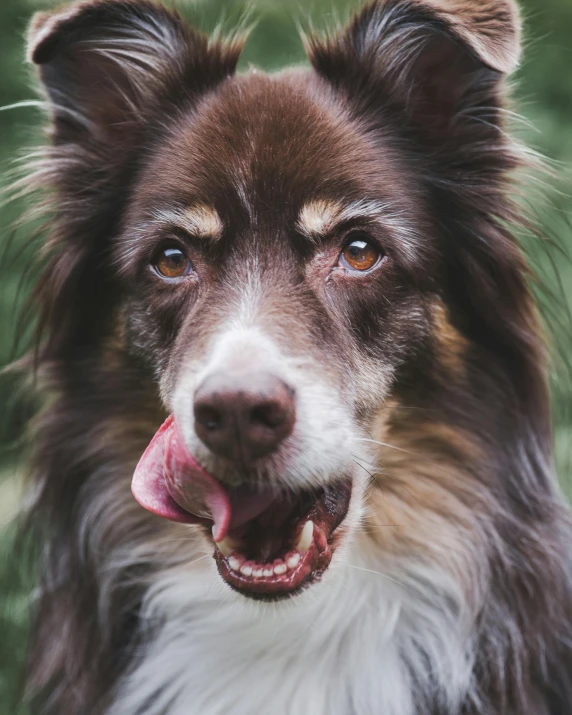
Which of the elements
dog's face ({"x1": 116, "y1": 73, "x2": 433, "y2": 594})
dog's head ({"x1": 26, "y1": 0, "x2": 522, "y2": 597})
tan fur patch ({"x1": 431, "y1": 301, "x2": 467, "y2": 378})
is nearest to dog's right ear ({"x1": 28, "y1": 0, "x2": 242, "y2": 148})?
dog's head ({"x1": 26, "y1": 0, "x2": 522, "y2": 597})

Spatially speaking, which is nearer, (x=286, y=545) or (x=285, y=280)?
(x=286, y=545)

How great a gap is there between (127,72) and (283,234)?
84 centimetres

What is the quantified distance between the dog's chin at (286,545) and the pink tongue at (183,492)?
0.05m

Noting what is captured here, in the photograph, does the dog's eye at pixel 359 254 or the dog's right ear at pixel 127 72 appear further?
the dog's right ear at pixel 127 72

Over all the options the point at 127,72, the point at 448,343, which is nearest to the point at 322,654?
the point at 448,343

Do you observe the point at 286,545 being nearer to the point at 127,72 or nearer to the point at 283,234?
the point at 283,234

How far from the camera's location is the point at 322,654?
2984mm

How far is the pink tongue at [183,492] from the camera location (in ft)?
8.57

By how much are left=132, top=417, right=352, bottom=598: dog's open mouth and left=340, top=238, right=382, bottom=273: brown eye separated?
2.14 ft

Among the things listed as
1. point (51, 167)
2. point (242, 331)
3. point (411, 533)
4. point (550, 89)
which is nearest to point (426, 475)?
point (411, 533)

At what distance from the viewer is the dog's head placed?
2.68 meters

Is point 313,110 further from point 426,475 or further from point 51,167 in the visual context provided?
point 426,475

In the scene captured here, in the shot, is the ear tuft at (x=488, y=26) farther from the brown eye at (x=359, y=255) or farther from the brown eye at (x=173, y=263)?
the brown eye at (x=173, y=263)

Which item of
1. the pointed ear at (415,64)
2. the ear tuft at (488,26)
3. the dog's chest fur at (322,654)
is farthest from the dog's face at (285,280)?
the ear tuft at (488,26)
